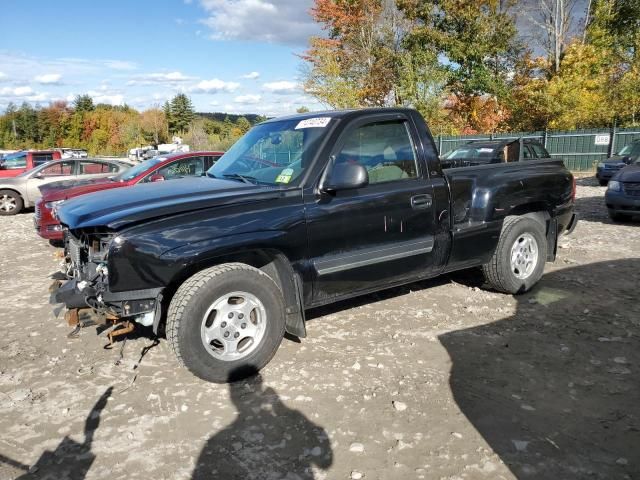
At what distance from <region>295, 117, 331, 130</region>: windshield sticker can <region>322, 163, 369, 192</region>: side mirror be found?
0.49m

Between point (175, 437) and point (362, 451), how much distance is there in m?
1.12

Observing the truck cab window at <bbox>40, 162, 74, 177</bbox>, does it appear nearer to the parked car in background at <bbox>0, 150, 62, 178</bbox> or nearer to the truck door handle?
the parked car in background at <bbox>0, 150, 62, 178</bbox>

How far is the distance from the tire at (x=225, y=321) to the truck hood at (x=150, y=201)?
0.50m

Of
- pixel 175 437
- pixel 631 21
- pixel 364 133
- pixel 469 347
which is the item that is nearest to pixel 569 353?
pixel 469 347

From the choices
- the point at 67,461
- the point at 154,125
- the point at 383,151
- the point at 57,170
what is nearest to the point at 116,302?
the point at 67,461

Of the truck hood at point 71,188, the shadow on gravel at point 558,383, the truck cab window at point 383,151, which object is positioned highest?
the truck cab window at point 383,151

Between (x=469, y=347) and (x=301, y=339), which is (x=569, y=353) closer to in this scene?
(x=469, y=347)

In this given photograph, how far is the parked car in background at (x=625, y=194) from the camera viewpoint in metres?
9.59

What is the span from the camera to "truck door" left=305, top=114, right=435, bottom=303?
4.04m

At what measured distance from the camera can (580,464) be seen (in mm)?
2738

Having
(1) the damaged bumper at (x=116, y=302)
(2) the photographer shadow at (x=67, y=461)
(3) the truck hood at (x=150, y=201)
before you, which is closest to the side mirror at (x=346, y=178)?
(3) the truck hood at (x=150, y=201)

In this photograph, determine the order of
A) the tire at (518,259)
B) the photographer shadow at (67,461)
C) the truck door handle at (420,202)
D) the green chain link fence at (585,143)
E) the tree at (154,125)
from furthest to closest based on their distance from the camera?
1. the tree at (154,125)
2. the green chain link fence at (585,143)
3. the tire at (518,259)
4. the truck door handle at (420,202)
5. the photographer shadow at (67,461)

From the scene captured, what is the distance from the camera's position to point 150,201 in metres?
3.74

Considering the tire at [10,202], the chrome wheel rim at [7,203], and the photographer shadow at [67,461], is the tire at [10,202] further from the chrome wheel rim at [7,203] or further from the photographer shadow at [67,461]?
the photographer shadow at [67,461]
